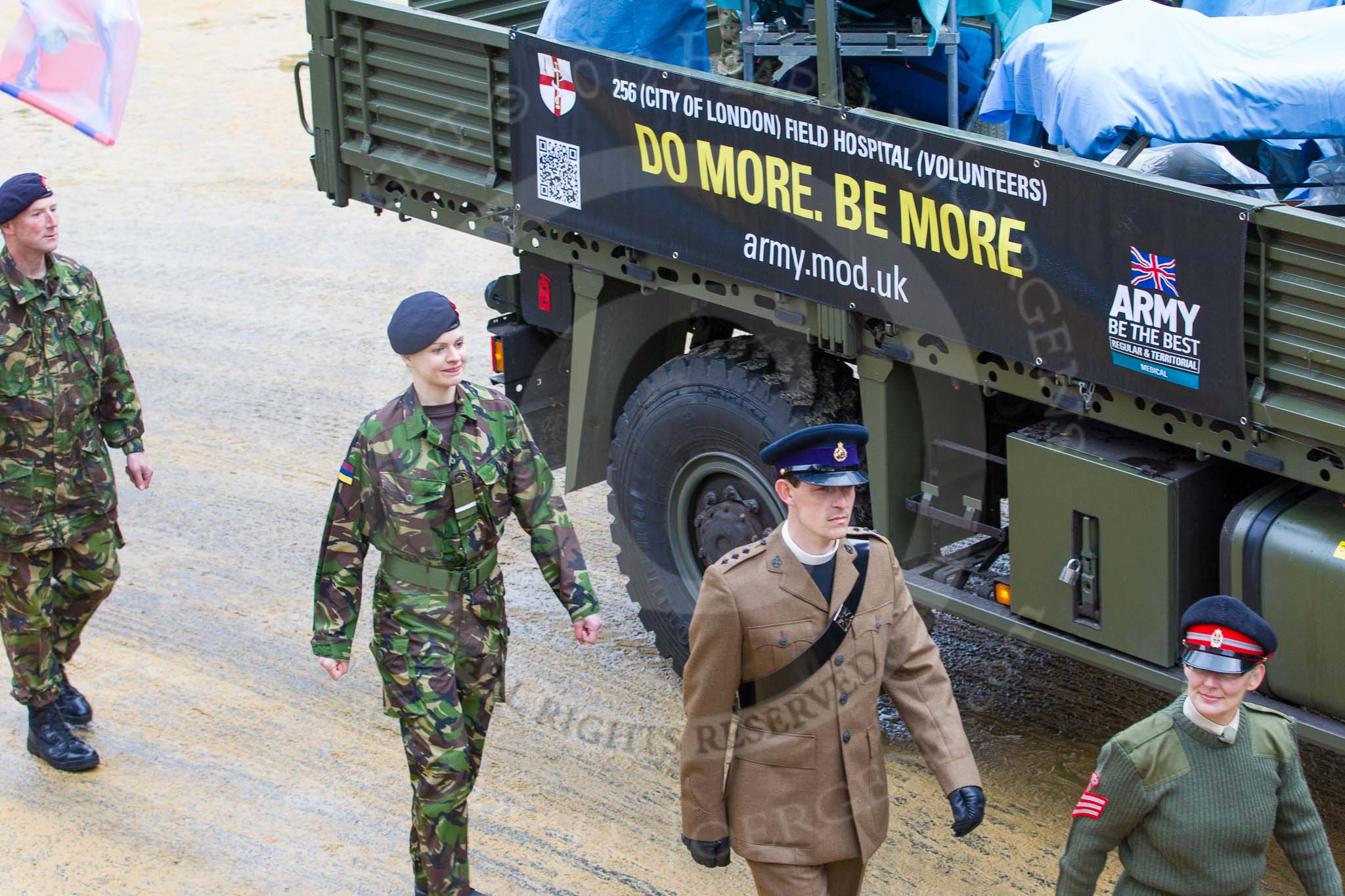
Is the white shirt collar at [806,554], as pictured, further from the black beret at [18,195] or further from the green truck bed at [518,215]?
the black beret at [18,195]

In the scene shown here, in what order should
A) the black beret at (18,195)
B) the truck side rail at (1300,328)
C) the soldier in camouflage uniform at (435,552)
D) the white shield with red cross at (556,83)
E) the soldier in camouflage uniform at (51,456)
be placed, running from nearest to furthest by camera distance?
the truck side rail at (1300,328), the soldier in camouflage uniform at (435,552), the black beret at (18,195), the soldier in camouflage uniform at (51,456), the white shield with red cross at (556,83)

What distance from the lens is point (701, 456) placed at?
5.42 m

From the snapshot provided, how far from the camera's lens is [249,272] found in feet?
34.4

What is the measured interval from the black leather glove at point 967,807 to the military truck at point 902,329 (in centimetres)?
109

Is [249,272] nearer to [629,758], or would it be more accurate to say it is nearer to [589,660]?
[589,660]

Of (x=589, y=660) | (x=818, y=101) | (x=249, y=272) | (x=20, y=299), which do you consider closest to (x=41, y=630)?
(x=20, y=299)

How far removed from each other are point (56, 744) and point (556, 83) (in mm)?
2547

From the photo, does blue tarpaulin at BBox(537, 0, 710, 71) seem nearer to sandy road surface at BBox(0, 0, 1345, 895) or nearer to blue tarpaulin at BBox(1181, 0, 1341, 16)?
blue tarpaulin at BBox(1181, 0, 1341, 16)

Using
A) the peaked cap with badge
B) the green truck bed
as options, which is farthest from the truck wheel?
the peaked cap with badge

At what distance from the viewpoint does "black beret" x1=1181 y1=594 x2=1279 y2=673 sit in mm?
3090

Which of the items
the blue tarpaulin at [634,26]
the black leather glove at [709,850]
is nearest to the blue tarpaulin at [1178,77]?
the blue tarpaulin at [634,26]

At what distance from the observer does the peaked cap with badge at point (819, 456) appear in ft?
11.1

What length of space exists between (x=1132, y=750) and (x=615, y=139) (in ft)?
8.95

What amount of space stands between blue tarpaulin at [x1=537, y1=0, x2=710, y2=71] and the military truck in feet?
0.94
